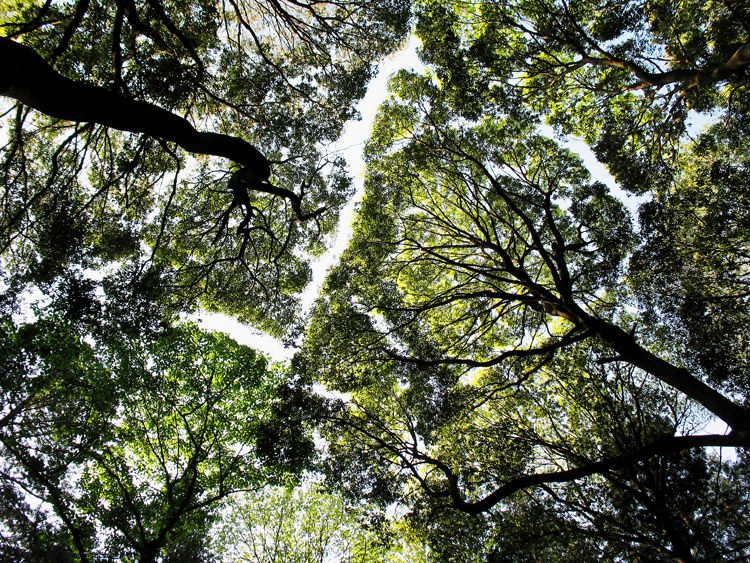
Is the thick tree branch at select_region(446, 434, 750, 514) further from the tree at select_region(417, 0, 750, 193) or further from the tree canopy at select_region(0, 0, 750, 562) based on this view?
the tree at select_region(417, 0, 750, 193)

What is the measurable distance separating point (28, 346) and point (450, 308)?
39.6 ft

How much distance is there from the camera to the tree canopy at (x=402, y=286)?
7656 mm

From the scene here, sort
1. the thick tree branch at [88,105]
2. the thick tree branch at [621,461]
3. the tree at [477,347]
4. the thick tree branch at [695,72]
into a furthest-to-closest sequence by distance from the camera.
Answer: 1. the tree at [477,347]
2. the thick tree branch at [695,72]
3. the thick tree branch at [621,461]
4. the thick tree branch at [88,105]

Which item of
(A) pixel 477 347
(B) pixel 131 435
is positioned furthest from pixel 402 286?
(B) pixel 131 435

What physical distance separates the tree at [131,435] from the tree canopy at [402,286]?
8cm

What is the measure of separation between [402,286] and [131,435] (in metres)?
9.27

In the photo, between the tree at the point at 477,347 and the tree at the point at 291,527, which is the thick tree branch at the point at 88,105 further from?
the tree at the point at 291,527

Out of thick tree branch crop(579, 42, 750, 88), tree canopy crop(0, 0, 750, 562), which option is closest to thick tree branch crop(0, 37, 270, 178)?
tree canopy crop(0, 0, 750, 562)

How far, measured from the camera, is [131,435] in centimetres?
1045

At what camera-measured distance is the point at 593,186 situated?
30.9 feet

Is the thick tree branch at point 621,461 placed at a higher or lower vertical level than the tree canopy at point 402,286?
lower

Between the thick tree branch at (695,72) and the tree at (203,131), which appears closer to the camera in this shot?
the thick tree branch at (695,72)

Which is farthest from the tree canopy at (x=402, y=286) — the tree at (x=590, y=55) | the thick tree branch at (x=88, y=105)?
the thick tree branch at (x=88, y=105)

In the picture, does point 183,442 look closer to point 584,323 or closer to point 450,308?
point 450,308
